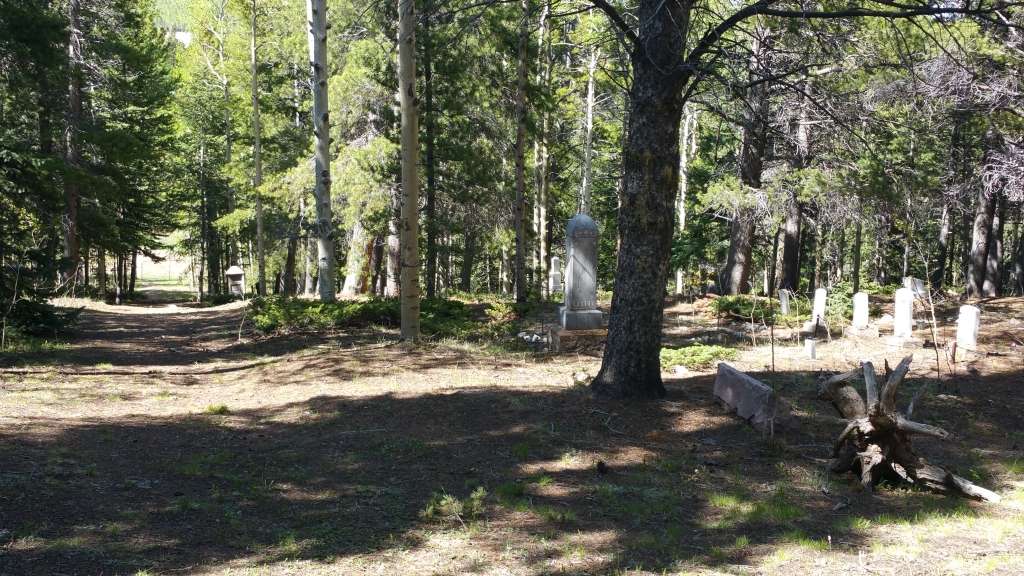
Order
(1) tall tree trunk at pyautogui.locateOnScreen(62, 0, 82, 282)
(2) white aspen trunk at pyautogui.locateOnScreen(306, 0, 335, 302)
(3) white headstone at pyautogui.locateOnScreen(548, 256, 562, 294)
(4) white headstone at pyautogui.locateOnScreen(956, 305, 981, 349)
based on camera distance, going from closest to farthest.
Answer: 1. (4) white headstone at pyautogui.locateOnScreen(956, 305, 981, 349)
2. (2) white aspen trunk at pyautogui.locateOnScreen(306, 0, 335, 302)
3. (1) tall tree trunk at pyautogui.locateOnScreen(62, 0, 82, 282)
4. (3) white headstone at pyautogui.locateOnScreen(548, 256, 562, 294)

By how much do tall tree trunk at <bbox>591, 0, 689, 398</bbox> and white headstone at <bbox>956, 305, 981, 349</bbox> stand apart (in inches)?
289

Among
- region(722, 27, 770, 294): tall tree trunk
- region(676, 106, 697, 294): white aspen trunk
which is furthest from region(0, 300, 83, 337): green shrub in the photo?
region(676, 106, 697, 294): white aspen trunk

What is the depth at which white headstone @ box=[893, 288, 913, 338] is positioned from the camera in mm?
12039

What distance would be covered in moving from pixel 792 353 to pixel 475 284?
37.0 meters

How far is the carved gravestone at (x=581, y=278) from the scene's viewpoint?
1177 centimetres

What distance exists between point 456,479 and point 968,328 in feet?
32.5

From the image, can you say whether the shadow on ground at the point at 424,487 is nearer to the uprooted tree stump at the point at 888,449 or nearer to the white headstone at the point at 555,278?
the uprooted tree stump at the point at 888,449

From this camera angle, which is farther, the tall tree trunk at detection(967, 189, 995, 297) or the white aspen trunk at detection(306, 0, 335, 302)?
the tall tree trunk at detection(967, 189, 995, 297)

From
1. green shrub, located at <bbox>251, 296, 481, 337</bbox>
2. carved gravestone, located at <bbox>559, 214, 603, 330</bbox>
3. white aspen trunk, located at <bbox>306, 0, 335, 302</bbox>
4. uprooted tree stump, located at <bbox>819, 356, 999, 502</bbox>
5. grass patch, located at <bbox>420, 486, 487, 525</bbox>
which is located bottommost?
grass patch, located at <bbox>420, 486, 487, 525</bbox>

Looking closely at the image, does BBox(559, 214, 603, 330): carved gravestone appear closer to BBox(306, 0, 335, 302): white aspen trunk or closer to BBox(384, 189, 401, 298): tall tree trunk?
BBox(306, 0, 335, 302): white aspen trunk

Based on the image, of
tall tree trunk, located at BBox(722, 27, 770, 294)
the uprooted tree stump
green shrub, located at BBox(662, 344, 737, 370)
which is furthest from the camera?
tall tree trunk, located at BBox(722, 27, 770, 294)

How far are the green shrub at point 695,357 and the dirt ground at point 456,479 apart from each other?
1.16 feet

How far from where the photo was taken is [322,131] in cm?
1275

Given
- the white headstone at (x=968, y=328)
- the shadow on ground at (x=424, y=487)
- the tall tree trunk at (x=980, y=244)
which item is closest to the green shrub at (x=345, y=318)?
the shadow on ground at (x=424, y=487)
